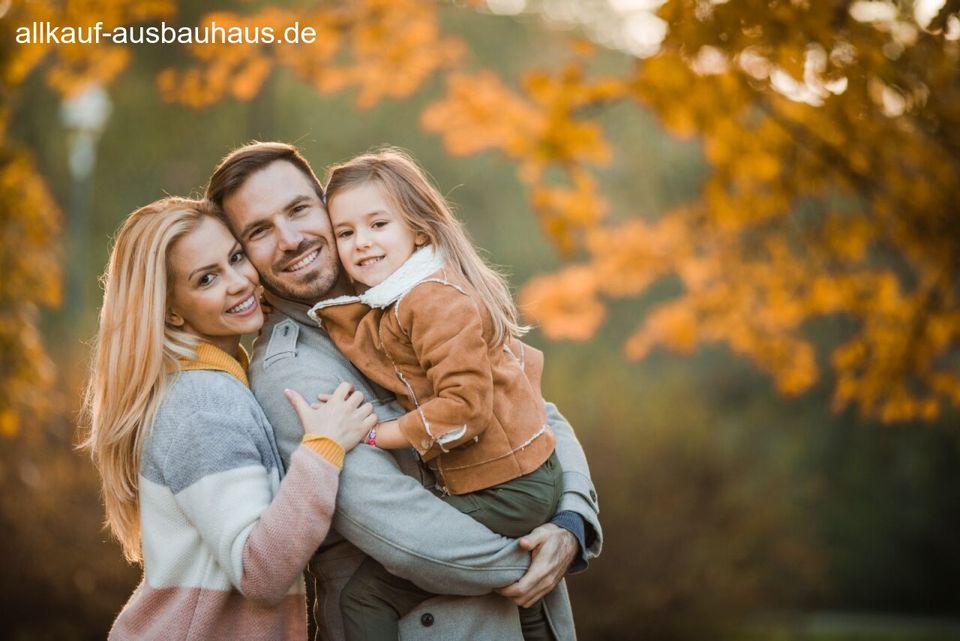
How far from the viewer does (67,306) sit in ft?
49.0

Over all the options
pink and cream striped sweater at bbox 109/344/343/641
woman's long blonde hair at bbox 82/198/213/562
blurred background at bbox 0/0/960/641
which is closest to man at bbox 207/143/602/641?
pink and cream striped sweater at bbox 109/344/343/641

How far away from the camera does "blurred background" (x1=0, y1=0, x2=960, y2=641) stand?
14.4ft

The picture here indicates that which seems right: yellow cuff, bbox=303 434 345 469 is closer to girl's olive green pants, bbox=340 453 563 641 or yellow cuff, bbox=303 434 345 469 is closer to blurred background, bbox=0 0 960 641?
girl's olive green pants, bbox=340 453 563 641

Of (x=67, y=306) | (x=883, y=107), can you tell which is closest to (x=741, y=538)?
(x=883, y=107)

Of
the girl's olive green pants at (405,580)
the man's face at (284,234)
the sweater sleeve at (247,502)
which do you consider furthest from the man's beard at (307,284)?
the girl's olive green pants at (405,580)

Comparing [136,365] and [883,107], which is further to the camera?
[883,107]

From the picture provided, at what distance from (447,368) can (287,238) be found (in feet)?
2.27

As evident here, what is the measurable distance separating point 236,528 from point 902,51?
10.8ft

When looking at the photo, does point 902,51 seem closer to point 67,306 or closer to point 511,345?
point 511,345

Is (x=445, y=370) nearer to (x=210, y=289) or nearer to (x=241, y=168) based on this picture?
(x=210, y=289)

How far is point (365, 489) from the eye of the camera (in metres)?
2.44

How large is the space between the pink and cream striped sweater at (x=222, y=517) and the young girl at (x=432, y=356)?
243 millimetres

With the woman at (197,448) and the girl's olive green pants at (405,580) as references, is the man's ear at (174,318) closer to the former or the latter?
the woman at (197,448)

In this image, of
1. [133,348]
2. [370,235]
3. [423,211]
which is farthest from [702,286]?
[133,348]
